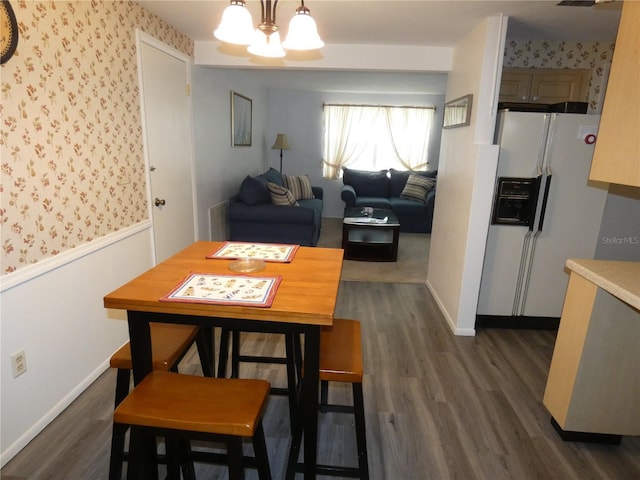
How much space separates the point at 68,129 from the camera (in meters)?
1.95

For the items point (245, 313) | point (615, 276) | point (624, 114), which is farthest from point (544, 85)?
point (245, 313)

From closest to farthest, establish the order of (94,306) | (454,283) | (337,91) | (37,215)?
(37,215)
(94,306)
(454,283)
(337,91)

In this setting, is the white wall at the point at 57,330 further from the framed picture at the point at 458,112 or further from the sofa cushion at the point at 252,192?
the framed picture at the point at 458,112

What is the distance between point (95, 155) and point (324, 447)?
6.43 ft

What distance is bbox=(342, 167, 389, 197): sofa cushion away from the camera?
260 inches

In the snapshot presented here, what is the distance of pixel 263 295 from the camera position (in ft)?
4.26

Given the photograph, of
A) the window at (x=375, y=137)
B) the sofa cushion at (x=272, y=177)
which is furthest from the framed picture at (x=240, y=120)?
the window at (x=375, y=137)

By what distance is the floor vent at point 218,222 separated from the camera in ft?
13.4

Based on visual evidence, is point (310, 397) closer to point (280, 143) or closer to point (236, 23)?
point (236, 23)

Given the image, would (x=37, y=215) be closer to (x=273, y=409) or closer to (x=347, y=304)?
(x=273, y=409)

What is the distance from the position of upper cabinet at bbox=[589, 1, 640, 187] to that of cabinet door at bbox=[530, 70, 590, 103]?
1922mm

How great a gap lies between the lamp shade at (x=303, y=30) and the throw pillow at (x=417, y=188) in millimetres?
5033

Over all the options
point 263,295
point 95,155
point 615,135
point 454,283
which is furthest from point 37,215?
point 454,283

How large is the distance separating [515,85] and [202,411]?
11.5 ft
